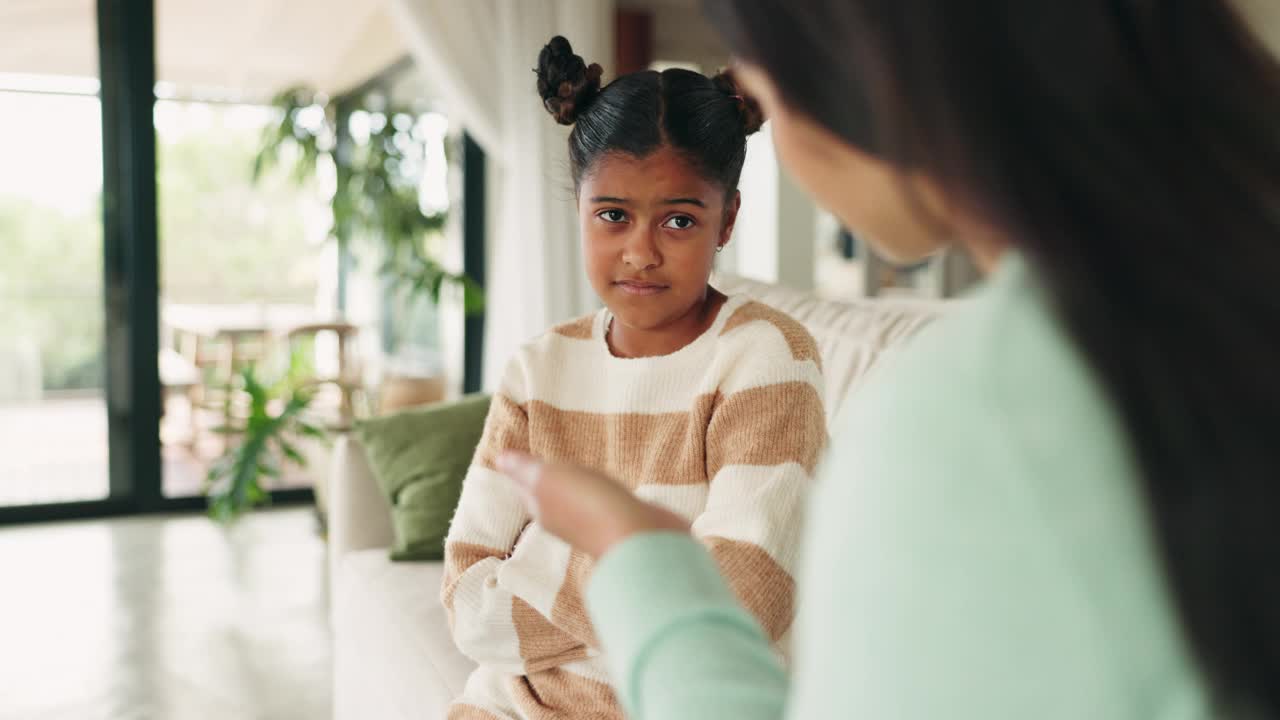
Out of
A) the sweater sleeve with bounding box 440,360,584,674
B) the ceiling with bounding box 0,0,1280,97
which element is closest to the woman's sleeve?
the sweater sleeve with bounding box 440,360,584,674

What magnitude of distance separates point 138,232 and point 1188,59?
169 inches

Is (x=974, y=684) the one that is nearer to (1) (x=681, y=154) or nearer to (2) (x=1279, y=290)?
(2) (x=1279, y=290)

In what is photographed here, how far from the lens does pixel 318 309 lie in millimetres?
4680

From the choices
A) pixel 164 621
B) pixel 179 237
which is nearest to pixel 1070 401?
pixel 164 621

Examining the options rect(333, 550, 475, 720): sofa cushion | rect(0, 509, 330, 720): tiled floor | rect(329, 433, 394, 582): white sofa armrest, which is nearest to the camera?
rect(333, 550, 475, 720): sofa cushion

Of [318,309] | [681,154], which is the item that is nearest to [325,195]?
[318,309]

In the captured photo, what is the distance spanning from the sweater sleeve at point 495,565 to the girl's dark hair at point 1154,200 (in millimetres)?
840

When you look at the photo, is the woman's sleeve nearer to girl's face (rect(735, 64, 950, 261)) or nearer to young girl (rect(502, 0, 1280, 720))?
young girl (rect(502, 0, 1280, 720))

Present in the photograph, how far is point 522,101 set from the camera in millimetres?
3930

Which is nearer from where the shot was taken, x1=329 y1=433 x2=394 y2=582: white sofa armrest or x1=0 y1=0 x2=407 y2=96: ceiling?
x1=329 y1=433 x2=394 y2=582: white sofa armrest

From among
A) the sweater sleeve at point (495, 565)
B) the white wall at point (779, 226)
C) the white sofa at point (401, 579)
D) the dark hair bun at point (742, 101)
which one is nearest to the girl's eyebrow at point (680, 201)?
the dark hair bun at point (742, 101)

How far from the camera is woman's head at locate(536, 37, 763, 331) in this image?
1205mm

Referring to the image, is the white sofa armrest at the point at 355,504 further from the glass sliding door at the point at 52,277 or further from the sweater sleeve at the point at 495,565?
the glass sliding door at the point at 52,277

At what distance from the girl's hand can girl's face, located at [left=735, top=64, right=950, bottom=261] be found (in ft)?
0.60
